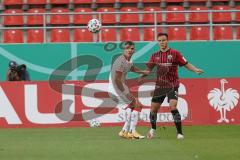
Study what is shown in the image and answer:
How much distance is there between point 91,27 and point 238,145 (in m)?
9.31

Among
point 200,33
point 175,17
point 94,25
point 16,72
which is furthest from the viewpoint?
point 175,17

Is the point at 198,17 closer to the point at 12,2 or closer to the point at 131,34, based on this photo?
the point at 131,34

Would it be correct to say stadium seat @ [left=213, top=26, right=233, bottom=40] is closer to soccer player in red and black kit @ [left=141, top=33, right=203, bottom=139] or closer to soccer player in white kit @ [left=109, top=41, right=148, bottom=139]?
soccer player in white kit @ [left=109, top=41, right=148, bottom=139]

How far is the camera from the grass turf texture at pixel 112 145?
9602 mm

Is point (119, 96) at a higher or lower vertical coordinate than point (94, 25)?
lower

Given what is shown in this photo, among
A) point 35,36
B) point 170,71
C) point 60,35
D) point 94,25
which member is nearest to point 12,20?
point 35,36

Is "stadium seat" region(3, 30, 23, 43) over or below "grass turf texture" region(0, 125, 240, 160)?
over

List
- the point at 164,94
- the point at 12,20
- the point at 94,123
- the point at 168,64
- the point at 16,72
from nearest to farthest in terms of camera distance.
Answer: the point at 168,64, the point at 164,94, the point at 94,123, the point at 16,72, the point at 12,20

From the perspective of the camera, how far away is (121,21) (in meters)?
21.5

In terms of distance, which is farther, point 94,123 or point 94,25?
point 94,25

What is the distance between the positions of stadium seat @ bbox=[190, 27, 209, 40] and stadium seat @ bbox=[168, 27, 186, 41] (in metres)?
0.30

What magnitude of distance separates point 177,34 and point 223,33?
5.24ft

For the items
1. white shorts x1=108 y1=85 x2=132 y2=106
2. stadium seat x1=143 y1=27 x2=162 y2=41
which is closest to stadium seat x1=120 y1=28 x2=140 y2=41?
stadium seat x1=143 y1=27 x2=162 y2=41

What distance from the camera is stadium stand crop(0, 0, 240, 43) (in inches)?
819
